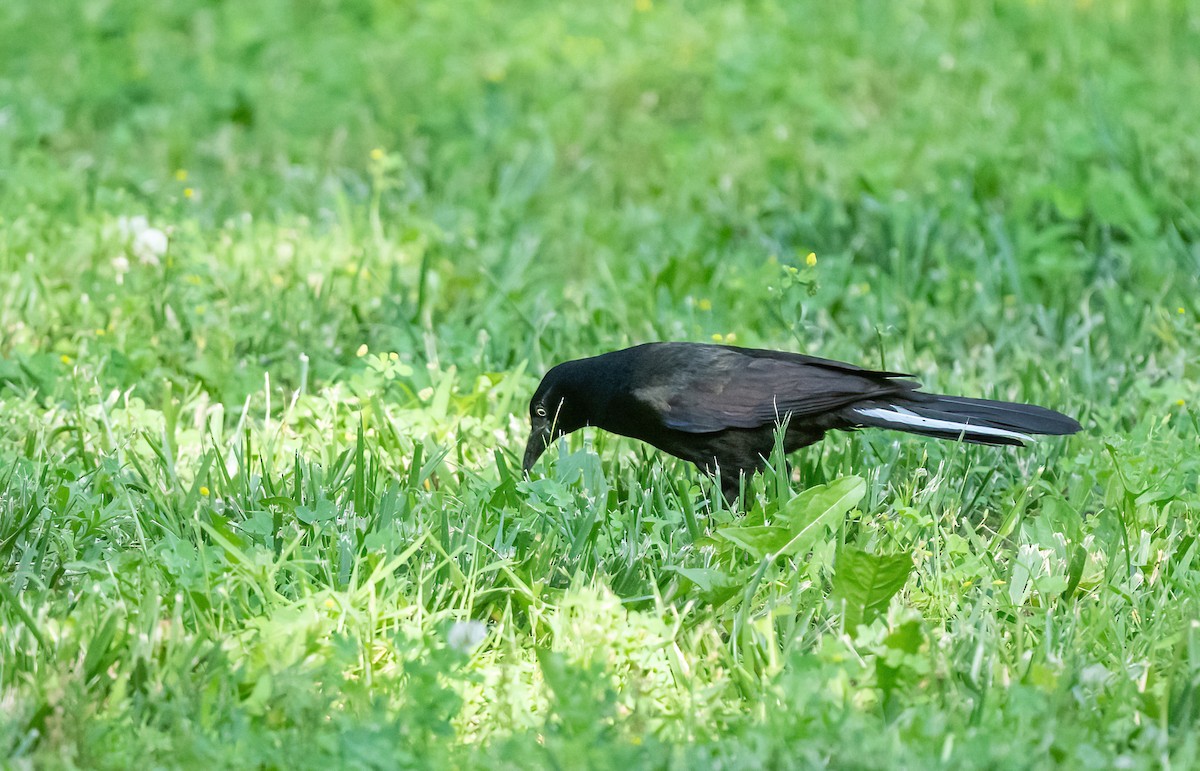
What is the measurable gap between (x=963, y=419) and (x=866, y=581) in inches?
33.0

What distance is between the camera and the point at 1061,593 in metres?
3.72

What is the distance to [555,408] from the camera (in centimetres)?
448

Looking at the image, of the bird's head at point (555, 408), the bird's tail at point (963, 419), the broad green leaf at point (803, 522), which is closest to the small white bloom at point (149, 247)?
the bird's head at point (555, 408)

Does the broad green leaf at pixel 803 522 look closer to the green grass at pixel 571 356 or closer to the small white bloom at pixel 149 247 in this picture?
the green grass at pixel 571 356

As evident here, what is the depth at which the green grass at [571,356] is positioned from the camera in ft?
10.2

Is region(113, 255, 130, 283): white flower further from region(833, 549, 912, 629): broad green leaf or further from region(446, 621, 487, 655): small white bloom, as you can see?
region(833, 549, 912, 629): broad green leaf

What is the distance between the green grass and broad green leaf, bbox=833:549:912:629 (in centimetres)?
2

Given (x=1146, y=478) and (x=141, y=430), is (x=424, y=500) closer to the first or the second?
(x=141, y=430)

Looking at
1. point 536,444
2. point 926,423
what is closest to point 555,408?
point 536,444

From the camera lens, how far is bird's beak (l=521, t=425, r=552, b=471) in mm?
4441

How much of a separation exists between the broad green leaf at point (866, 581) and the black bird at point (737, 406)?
71cm

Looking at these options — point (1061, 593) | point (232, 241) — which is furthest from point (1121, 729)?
point (232, 241)

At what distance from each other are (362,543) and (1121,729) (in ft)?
5.78

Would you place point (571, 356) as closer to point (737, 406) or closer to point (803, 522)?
point (737, 406)
